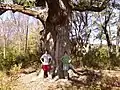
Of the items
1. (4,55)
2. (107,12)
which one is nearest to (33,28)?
(107,12)

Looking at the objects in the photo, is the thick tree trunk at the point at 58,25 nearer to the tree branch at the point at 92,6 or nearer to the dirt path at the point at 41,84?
the dirt path at the point at 41,84

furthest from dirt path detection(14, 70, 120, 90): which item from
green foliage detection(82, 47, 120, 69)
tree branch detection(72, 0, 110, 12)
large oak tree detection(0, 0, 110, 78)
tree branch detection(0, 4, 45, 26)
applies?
green foliage detection(82, 47, 120, 69)

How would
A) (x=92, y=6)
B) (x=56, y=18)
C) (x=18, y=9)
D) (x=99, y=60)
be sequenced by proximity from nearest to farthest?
(x=18, y=9)
(x=56, y=18)
(x=92, y=6)
(x=99, y=60)

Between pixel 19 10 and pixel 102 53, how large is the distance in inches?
521

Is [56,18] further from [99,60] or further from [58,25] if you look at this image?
[99,60]

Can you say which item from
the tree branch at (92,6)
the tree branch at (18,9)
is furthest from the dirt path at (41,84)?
the tree branch at (92,6)

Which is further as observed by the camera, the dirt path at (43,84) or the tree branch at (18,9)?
the tree branch at (18,9)

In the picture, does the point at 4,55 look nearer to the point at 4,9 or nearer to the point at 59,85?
the point at 4,9

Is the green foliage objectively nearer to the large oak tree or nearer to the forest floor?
the forest floor

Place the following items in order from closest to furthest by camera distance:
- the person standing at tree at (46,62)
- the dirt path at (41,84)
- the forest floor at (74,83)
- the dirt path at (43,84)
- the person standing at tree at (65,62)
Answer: the forest floor at (74,83), the dirt path at (43,84), the dirt path at (41,84), the person standing at tree at (46,62), the person standing at tree at (65,62)

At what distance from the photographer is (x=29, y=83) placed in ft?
54.4

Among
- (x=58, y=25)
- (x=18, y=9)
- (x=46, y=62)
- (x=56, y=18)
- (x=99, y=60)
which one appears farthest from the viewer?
(x=99, y=60)

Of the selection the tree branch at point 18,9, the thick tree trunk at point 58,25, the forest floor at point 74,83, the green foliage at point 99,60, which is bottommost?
the forest floor at point 74,83

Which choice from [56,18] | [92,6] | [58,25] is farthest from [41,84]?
[92,6]
